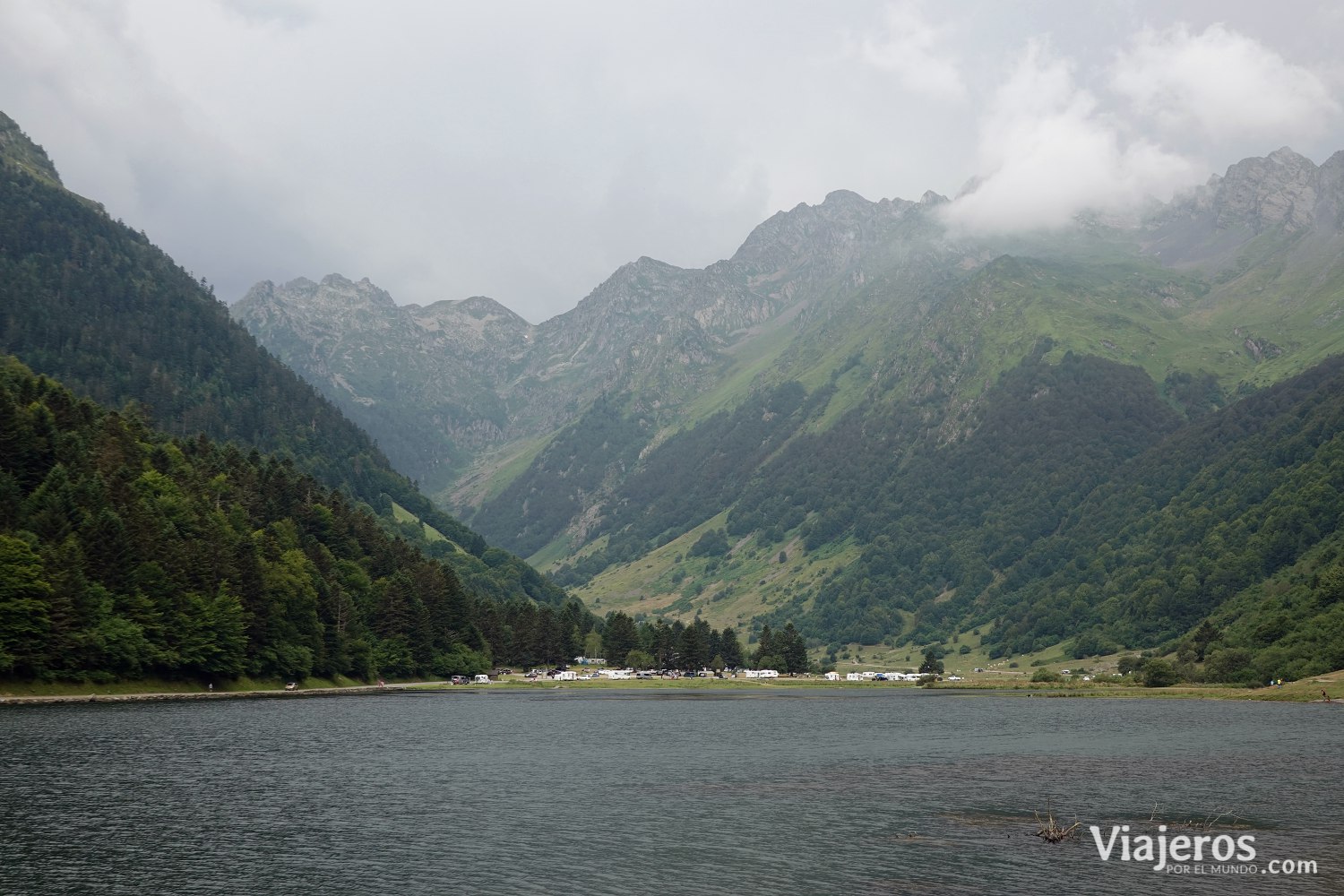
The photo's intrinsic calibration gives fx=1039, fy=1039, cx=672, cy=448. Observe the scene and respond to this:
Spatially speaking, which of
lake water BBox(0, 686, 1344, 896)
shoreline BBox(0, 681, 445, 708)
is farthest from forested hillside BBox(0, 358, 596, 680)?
lake water BBox(0, 686, 1344, 896)

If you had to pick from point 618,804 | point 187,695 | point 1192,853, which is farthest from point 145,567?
point 1192,853

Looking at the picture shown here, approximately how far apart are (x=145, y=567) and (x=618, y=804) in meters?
90.6

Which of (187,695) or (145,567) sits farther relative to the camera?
(187,695)

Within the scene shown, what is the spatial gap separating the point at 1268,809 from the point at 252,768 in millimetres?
68177

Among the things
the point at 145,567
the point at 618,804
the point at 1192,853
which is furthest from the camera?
the point at 145,567

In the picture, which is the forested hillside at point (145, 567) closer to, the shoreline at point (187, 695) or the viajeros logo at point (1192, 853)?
the shoreline at point (187, 695)

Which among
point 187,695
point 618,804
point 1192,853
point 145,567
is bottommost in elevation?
point 618,804

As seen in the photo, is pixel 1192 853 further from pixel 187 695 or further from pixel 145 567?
pixel 145 567

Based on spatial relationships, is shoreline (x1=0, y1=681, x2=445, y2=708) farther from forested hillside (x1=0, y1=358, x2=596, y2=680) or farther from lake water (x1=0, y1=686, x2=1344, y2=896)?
lake water (x1=0, y1=686, x2=1344, y2=896)

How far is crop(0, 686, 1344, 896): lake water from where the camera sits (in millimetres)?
46438

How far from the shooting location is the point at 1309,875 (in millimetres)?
46812

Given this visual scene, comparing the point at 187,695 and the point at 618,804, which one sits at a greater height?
the point at 187,695

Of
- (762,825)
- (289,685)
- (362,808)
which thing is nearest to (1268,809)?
(762,825)

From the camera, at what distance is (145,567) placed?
432 ft
